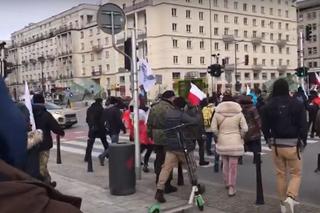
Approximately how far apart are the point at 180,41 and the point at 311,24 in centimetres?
3947

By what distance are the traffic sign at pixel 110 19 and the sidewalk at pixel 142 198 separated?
308 centimetres

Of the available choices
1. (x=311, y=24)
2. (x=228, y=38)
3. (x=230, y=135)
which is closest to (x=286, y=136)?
(x=230, y=135)

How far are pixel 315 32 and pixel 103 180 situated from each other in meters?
105

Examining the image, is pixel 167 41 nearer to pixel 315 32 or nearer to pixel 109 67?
pixel 109 67

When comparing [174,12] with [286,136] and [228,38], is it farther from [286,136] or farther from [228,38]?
[286,136]

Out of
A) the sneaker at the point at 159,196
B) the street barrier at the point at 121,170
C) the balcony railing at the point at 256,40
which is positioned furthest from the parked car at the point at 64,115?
the balcony railing at the point at 256,40

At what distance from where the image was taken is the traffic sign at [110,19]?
9.82m

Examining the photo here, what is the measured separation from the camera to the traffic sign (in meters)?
9.82

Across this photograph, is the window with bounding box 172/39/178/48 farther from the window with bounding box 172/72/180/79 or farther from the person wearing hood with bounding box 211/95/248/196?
the person wearing hood with bounding box 211/95/248/196

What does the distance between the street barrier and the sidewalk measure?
0.16m

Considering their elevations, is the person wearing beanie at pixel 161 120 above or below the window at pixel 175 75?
below

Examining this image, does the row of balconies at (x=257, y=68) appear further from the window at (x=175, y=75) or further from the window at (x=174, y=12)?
the window at (x=174, y=12)

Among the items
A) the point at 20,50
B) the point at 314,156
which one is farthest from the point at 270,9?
the point at 314,156

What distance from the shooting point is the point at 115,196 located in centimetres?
838
